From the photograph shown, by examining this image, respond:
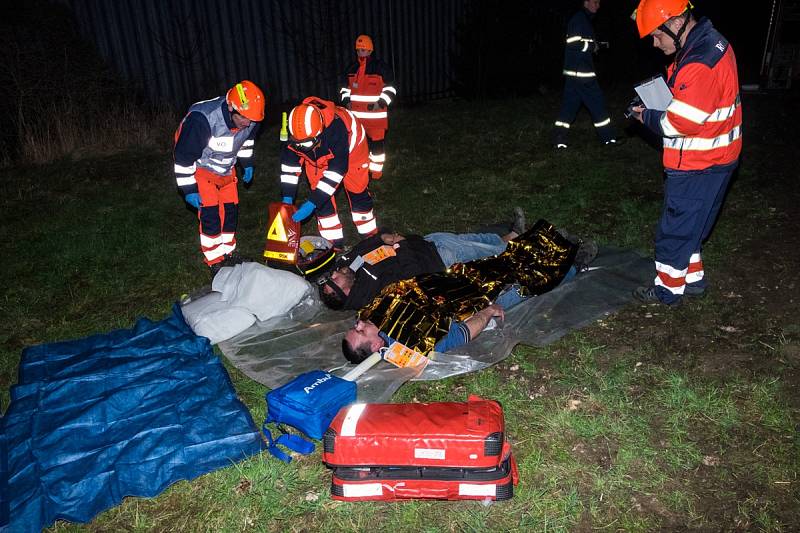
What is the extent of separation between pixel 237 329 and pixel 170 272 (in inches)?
73.8

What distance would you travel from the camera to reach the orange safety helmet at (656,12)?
404cm

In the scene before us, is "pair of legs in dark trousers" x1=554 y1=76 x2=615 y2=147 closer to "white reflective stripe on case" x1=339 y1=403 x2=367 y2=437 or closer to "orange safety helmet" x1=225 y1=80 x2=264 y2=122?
"orange safety helmet" x1=225 y1=80 x2=264 y2=122

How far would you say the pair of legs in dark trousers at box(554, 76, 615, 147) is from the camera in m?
8.74

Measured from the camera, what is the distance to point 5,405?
4.26 meters

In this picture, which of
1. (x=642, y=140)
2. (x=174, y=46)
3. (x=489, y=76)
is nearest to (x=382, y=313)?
(x=642, y=140)

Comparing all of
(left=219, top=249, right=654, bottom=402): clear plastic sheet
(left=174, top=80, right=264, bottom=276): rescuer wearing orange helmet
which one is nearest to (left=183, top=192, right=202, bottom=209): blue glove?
(left=174, top=80, right=264, bottom=276): rescuer wearing orange helmet

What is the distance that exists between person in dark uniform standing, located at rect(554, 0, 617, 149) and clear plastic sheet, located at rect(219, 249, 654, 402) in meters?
4.21

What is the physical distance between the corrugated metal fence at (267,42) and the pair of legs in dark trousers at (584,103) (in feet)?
20.3

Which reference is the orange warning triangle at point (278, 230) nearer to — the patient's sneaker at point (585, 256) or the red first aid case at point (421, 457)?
the red first aid case at point (421, 457)

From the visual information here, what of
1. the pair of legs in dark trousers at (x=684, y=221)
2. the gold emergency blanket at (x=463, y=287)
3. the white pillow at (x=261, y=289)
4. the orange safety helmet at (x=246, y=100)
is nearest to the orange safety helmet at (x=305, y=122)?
the orange safety helmet at (x=246, y=100)

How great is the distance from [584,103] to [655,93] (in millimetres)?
4851

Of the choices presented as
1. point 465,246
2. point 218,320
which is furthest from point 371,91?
point 218,320

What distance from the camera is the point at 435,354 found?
448 centimetres

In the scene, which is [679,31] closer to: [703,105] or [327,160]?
[703,105]
